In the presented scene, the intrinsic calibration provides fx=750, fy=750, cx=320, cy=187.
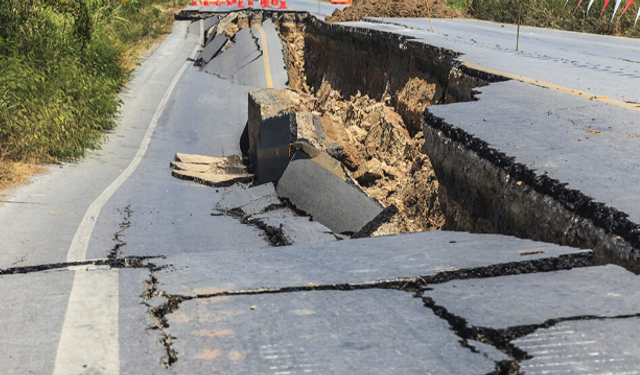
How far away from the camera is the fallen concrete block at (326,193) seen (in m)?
8.30

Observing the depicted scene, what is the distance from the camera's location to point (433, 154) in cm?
653

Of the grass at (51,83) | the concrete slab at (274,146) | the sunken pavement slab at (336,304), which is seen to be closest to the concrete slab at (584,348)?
the sunken pavement slab at (336,304)

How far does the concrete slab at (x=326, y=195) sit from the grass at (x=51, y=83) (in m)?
3.84

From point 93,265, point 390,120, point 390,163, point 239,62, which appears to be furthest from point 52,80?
point 239,62

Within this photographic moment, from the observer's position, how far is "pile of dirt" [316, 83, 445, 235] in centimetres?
738

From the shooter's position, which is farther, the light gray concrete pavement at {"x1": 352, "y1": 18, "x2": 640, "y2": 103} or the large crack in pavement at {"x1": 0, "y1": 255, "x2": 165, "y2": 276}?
the light gray concrete pavement at {"x1": 352, "y1": 18, "x2": 640, "y2": 103}

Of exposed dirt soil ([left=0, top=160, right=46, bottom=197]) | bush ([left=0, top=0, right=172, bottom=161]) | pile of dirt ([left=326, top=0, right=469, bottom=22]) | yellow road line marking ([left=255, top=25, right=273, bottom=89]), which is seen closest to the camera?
exposed dirt soil ([left=0, top=160, right=46, bottom=197])

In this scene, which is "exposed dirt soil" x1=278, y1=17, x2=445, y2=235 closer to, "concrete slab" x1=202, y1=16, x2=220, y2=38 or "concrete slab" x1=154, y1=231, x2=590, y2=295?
"concrete slab" x1=154, y1=231, x2=590, y2=295

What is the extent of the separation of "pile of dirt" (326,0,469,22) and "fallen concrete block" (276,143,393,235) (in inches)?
472

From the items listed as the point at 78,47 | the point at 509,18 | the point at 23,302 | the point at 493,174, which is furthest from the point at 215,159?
the point at 509,18

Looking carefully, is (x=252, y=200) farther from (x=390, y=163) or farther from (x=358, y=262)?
(x=358, y=262)

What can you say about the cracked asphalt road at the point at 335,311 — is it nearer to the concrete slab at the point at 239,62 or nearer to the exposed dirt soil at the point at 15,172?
the exposed dirt soil at the point at 15,172

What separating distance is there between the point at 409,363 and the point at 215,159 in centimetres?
1183

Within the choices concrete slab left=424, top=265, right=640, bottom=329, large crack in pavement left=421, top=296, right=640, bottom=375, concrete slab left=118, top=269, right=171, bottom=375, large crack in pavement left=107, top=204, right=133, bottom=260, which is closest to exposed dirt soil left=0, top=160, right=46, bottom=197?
large crack in pavement left=107, top=204, right=133, bottom=260
